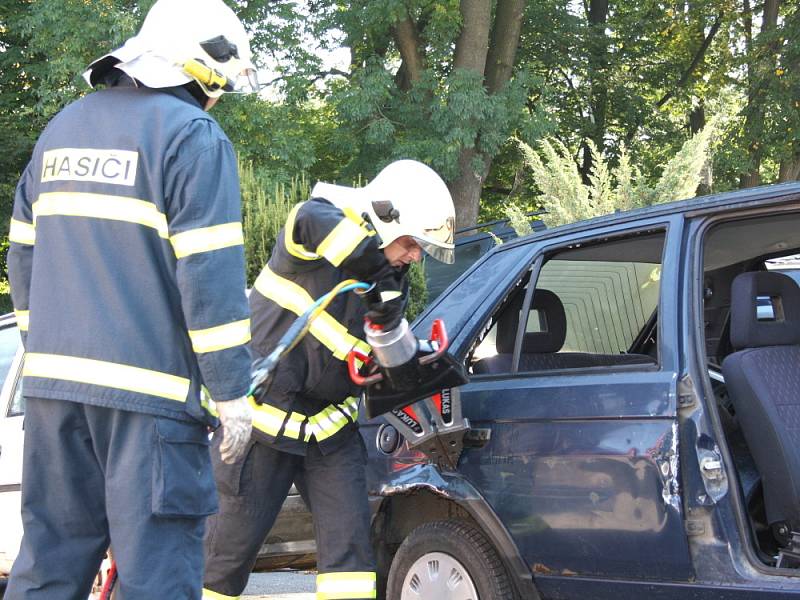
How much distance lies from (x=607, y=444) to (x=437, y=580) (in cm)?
85

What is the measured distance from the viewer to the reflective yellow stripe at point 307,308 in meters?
3.48

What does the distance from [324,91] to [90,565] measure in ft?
48.9

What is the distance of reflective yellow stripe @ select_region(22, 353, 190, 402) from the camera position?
2.69m

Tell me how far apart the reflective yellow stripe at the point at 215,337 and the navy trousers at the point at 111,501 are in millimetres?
199

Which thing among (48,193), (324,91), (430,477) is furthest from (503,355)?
(324,91)

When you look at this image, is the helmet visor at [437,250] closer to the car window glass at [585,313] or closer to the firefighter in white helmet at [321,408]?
the firefighter in white helmet at [321,408]

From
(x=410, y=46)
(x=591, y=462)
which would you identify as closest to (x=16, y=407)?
(x=591, y=462)

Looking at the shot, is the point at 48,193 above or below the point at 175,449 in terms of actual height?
above

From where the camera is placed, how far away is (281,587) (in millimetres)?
6594

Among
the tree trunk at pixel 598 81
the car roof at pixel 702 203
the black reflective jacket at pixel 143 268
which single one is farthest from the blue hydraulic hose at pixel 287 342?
the tree trunk at pixel 598 81

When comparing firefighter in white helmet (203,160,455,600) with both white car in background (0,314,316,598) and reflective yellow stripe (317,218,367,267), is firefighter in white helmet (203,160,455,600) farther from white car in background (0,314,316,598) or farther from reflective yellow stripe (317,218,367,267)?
white car in background (0,314,316,598)

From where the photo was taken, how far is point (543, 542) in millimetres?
3393

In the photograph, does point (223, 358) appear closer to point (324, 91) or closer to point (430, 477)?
point (430, 477)

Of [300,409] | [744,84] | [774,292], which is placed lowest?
[300,409]
